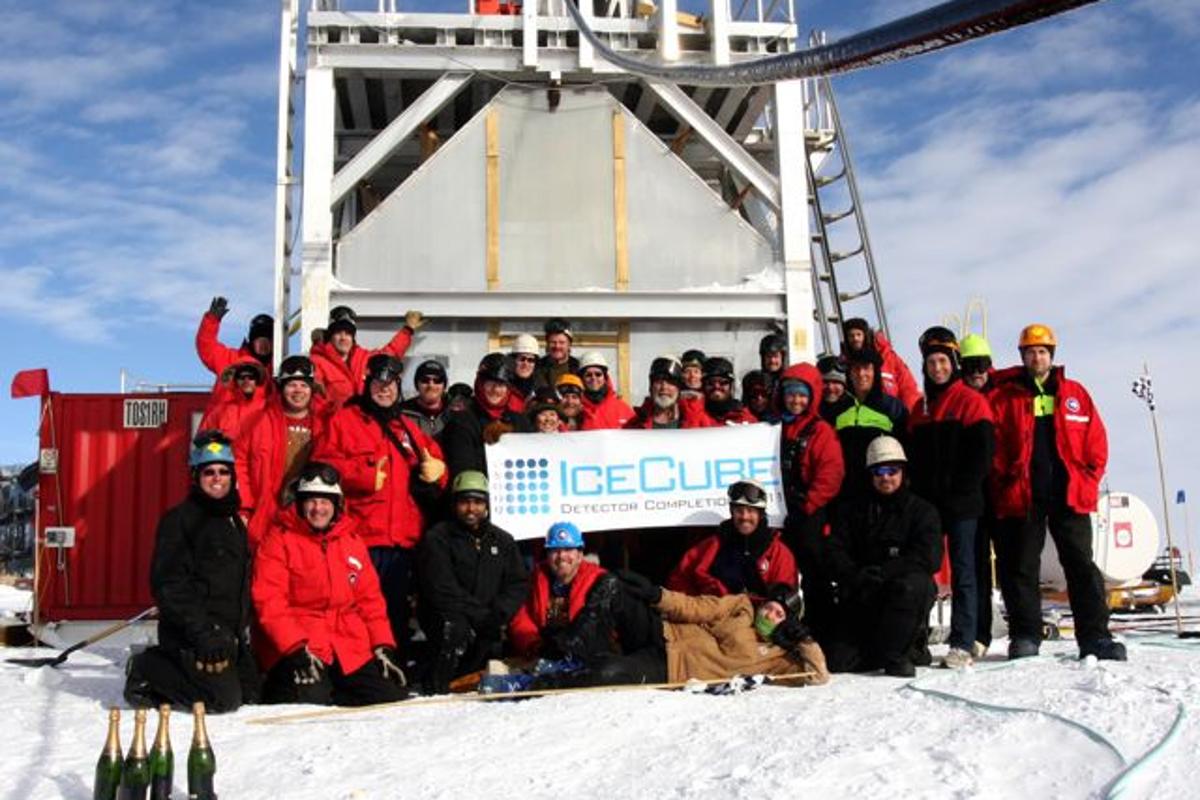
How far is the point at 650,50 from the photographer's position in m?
11.1

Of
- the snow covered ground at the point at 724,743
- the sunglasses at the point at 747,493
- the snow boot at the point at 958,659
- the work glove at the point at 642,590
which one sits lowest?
the snow covered ground at the point at 724,743

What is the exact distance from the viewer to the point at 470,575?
6.97 metres

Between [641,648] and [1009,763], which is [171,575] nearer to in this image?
[641,648]

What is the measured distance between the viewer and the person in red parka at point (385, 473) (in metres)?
7.19

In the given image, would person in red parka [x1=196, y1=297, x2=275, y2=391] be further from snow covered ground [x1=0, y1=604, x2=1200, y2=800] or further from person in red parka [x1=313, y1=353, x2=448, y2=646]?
→ snow covered ground [x1=0, y1=604, x2=1200, y2=800]

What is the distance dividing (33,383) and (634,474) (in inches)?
233

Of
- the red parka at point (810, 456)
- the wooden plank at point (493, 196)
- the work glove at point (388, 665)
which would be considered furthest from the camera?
the wooden plank at point (493, 196)

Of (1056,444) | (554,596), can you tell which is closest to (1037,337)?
(1056,444)

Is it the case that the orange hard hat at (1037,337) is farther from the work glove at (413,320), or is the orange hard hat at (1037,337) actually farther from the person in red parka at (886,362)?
the work glove at (413,320)

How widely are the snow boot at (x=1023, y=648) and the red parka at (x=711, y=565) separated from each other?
1362 mm

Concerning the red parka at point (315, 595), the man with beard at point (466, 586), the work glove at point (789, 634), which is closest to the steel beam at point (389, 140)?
the man with beard at point (466, 586)

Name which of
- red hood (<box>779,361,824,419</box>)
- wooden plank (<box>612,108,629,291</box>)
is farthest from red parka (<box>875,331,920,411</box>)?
wooden plank (<box>612,108,629,291</box>)

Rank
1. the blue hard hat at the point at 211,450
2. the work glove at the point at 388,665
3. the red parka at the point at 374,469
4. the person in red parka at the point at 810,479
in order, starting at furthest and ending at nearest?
the person in red parka at the point at 810,479, the red parka at the point at 374,469, the work glove at the point at 388,665, the blue hard hat at the point at 211,450

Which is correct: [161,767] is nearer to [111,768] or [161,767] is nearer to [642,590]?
[111,768]
